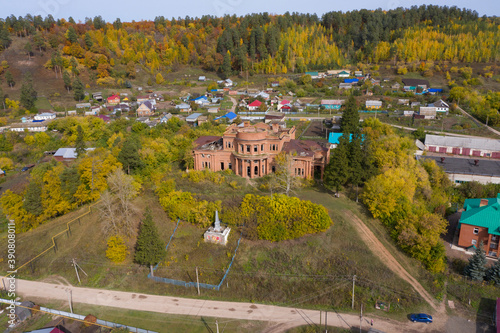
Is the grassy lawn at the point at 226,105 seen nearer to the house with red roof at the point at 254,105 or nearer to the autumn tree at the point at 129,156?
the house with red roof at the point at 254,105

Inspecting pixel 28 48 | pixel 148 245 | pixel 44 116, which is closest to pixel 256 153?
pixel 148 245

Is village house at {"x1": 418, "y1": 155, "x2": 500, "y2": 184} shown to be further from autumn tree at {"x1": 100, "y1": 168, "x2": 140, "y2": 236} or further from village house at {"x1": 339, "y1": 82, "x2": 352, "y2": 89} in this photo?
village house at {"x1": 339, "y1": 82, "x2": 352, "y2": 89}

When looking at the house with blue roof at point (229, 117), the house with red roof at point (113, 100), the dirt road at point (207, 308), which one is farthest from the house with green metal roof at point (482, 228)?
the house with red roof at point (113, 100)

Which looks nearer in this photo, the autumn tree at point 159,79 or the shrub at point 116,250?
the shrub at point 116,250

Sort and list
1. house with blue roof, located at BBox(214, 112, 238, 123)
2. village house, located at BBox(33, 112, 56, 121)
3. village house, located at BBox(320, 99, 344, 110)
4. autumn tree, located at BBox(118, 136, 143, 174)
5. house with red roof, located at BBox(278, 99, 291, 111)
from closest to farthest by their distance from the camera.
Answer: autumn tree, located at BBox(118, 136, 143, 174) → village house, located at BBox(33, 112, 56, 121) → house with blue roof, located at BBox(214, 112, 238, 123) → village house, located at BBox(320, 99, 344, 110) → house with red roof, located at BBox(278, 99, 291, 111)

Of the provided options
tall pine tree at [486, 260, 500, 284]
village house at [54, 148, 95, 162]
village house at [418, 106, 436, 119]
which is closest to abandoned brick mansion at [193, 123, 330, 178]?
tall pine tree at [486, 260, 500, 284]

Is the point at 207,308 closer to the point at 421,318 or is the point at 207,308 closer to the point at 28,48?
the point at 421,318

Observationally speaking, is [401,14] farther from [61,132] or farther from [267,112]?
[61,132]
